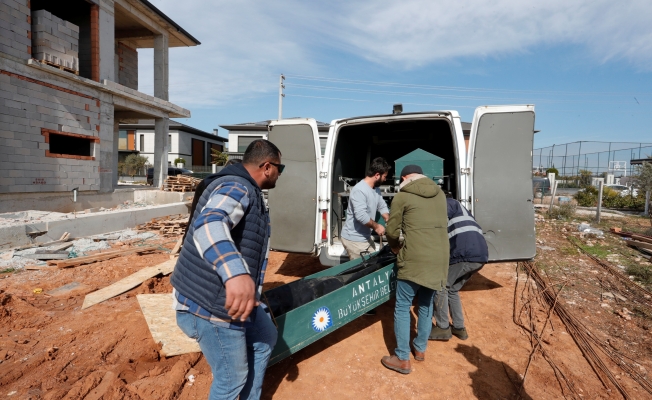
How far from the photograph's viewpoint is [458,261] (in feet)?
11.5

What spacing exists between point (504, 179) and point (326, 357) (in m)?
2.65

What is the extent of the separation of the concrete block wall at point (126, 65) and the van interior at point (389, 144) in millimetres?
13380

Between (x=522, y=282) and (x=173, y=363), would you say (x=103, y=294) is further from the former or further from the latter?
(x=522, y=282)

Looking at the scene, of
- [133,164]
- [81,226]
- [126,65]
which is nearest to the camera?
[81,226]

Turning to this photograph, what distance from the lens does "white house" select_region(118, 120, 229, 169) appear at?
35281mm

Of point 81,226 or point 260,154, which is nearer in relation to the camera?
point 260,154

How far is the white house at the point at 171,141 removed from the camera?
3528 cm

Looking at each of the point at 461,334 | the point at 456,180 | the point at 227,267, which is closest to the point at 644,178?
the point at 456,180

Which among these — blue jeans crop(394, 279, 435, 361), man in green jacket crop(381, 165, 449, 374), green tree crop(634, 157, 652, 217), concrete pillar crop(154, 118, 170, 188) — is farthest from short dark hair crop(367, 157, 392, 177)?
green tree crop(634, 157, 652, 217)

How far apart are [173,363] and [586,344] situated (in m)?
3.95

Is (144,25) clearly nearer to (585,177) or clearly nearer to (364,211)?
(364,211)

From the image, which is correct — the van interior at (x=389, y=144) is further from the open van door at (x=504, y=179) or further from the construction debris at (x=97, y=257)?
the construction debris at (x=97, y=257)

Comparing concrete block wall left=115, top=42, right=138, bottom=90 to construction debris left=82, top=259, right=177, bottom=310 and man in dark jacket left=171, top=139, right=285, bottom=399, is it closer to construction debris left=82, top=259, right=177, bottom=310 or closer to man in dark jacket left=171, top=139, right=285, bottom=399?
construction debris left=82, top=259, right=177, bottom=310

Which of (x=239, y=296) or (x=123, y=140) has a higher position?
(x=123, y=140)
